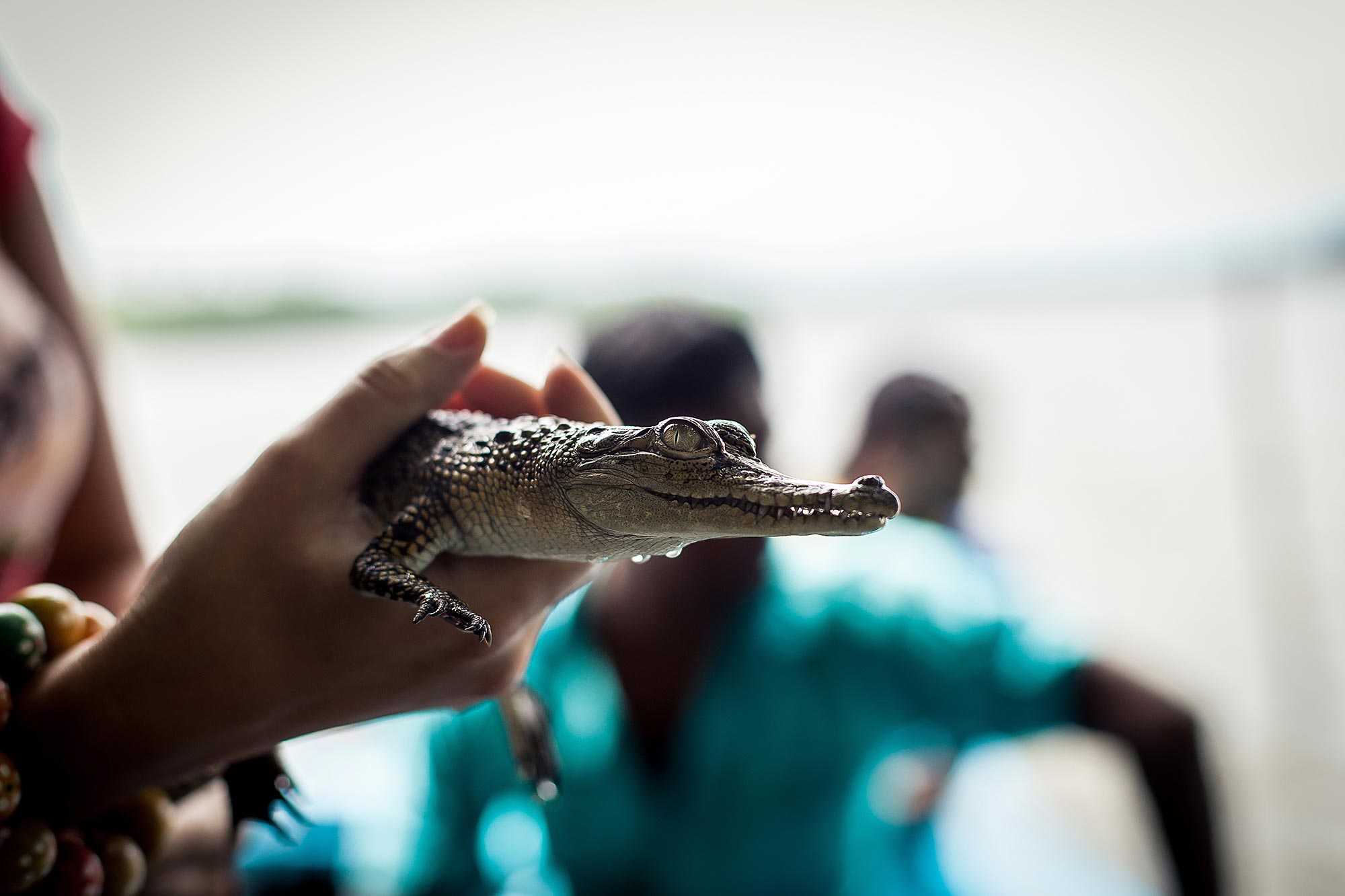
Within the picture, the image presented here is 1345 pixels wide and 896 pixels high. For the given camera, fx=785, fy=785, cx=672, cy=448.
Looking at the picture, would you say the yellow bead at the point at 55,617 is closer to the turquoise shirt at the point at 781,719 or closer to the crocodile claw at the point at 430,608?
the crocodile claw at the point at 430,608

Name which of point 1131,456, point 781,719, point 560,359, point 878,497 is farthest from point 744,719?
point 1131,456

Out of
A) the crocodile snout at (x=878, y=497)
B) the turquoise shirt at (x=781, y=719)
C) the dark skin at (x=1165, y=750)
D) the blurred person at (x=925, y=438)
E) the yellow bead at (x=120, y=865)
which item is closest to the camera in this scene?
the crocodile snout at (x=878, y=497)

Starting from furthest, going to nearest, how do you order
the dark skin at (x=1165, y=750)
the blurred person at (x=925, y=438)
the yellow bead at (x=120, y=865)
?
the blurred person at (x=925, y=438)
the dark skin at (x=1165, y=750)
the yellow bead at (x=120, y=865)

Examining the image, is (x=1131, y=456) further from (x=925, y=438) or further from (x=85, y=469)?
(x=85, y=469)

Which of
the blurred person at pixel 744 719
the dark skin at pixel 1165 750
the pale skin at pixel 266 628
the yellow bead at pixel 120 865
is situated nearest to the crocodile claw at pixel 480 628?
the pale skin at pixel 266 628

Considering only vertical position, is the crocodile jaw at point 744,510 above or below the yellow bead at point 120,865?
above

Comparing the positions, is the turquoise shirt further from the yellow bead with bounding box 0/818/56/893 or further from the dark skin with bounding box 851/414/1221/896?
the yellow bead with bounding box 0/818/56/893
